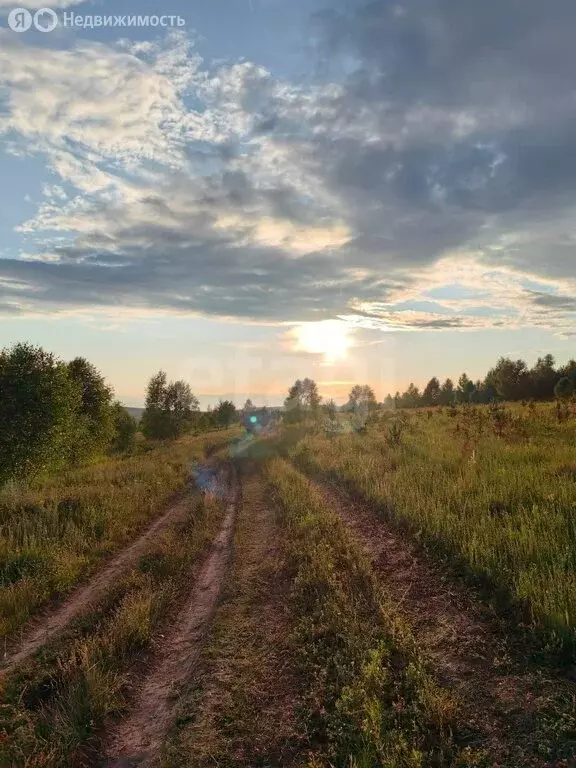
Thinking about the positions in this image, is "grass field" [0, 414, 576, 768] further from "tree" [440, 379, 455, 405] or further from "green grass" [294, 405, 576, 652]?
"tree" [440, 379, 455, 405]

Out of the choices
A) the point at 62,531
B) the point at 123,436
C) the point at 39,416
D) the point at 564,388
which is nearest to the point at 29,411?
the point at 39,416

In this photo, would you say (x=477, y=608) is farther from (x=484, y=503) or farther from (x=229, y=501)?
(x=229, y=501)

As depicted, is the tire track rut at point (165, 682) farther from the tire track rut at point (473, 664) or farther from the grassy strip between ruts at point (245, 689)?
the tire track rut at point (473, 664)

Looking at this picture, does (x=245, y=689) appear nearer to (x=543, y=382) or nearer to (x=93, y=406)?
(x=93, y=406)

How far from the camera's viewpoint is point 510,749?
451 centimetres

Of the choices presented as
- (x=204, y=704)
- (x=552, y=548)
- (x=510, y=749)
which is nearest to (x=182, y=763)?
(x=204, y=704)

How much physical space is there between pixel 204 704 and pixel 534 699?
147 inches

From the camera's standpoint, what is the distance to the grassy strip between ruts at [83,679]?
5172 millimetres

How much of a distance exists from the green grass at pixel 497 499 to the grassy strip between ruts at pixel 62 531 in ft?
25.0

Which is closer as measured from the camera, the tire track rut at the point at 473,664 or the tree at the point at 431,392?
the tire track rut at the point at 473,664

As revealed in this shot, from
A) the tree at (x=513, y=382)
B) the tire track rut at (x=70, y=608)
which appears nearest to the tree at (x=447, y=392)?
the tree at (x=513, y=382)

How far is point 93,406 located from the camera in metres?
39.9

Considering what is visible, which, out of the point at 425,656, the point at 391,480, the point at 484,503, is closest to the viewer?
the point at 425,656

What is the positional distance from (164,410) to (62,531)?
47638 mm
